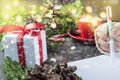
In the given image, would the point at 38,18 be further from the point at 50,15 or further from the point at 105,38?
the point at 105,38

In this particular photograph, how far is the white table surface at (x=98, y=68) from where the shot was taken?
116 cm

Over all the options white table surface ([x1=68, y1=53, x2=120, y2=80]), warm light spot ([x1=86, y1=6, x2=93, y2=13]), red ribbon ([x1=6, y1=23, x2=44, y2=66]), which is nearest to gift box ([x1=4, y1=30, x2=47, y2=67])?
red ribbon ([x1=6, y1=23, x2=44, y2=66])

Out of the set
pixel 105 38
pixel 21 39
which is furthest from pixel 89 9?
pixel 21 39

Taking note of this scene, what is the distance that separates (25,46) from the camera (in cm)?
117

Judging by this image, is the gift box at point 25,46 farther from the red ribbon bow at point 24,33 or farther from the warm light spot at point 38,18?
the warm light spot at point 38,18

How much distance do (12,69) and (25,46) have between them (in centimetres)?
8

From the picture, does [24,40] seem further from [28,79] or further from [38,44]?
[28,79]

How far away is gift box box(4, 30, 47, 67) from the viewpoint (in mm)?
1167

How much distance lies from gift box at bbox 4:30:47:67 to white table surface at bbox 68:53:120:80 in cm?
11

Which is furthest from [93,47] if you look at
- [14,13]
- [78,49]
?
[14,13]

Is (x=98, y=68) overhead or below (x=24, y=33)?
below

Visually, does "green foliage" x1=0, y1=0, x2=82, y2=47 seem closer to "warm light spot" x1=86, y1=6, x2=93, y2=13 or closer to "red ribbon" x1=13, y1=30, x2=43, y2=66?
"warm light spot" x1=86, y1=6, x2=93, y2=13

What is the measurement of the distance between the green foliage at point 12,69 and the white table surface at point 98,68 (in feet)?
0.51

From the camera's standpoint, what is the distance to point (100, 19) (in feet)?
4.57
